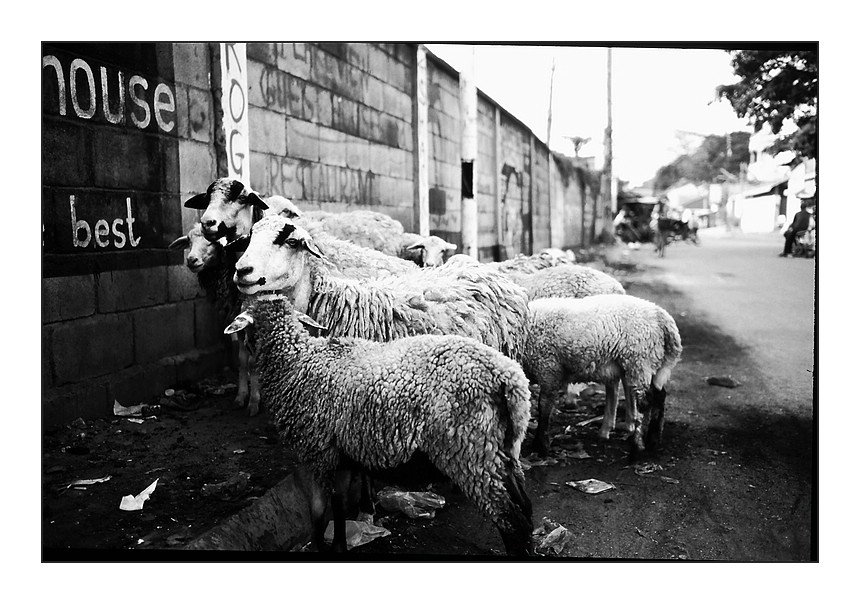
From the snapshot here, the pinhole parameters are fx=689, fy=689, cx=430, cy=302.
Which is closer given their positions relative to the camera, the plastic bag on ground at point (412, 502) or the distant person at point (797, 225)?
the plastic bag on ground at point (412, 502)

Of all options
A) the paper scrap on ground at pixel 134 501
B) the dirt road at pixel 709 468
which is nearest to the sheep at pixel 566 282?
the dirt road at pixel 709 468

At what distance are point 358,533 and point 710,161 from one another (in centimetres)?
288

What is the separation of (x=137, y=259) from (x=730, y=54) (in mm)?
2984

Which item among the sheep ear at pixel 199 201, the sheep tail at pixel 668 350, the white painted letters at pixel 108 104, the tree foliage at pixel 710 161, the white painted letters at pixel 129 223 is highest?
the white painted letters at pixel 108 104

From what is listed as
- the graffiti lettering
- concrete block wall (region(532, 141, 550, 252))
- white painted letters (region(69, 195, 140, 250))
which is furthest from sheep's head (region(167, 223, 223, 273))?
concrete block wall (region(532, 141, 550, 252))

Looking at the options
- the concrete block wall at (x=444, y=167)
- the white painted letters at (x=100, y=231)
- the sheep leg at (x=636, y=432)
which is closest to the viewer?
the white painted letters at (x=100, y=231)

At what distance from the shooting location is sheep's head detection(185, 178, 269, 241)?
3.34m

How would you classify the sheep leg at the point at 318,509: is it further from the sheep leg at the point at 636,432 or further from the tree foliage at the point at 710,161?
the tree foliage at the point at 710,161

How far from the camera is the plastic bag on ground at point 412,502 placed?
296 cm

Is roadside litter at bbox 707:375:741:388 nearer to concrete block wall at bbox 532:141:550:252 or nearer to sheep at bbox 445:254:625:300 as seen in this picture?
sheep at bbox 445:254:625:300

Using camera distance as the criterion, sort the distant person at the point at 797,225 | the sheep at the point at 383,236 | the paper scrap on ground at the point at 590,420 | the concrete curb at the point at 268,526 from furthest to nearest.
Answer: the sheep at the point at 383,236, the paper scrap on ground at the point at 590,420, the distant person at the point at 797,225, the concrete curb at the point at 268,526

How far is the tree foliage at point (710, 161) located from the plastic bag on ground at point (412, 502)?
236 centimetres

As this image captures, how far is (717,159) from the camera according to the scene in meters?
3.97

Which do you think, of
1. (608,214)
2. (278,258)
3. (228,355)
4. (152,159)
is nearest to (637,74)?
(278,258)
